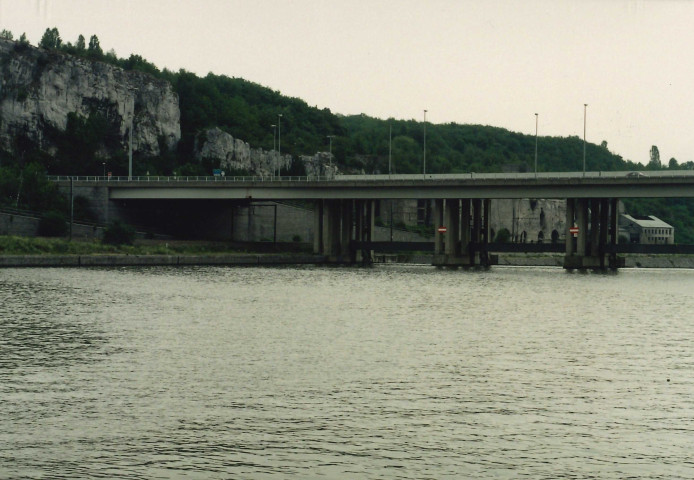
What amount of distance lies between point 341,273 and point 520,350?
248 feet

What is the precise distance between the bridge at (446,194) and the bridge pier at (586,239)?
0.45 feet

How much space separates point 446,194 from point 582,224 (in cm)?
2038

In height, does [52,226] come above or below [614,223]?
below

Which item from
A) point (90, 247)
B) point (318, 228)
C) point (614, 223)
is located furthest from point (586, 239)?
point (90, 247)

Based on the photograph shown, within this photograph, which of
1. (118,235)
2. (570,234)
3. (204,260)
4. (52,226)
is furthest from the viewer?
(570,234)

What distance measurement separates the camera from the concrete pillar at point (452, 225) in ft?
503

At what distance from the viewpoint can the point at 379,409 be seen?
33375mm

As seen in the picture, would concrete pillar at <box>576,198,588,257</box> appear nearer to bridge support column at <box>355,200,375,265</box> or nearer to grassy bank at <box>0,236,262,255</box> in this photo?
bridge support column at <box>355,200,375,265</box>

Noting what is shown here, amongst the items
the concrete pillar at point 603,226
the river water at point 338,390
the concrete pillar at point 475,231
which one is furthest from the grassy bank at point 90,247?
the concrete pillar at point 603,226

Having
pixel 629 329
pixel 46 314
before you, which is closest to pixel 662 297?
pixel 629 329

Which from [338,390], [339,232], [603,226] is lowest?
[338,390]

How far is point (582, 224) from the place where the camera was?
496ft

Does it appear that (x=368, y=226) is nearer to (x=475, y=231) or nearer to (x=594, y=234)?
(x=475, y=231)

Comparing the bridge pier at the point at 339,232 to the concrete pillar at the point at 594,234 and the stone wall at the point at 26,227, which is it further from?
the stone wall at the point at 26,227
